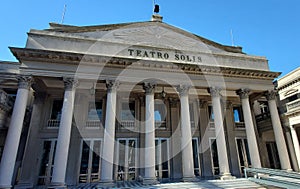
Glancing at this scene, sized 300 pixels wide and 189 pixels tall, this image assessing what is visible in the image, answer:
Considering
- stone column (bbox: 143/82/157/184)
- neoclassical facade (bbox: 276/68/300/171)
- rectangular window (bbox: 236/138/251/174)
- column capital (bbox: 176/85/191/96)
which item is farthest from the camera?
rectangular window (bbox: 236/138/251/174)

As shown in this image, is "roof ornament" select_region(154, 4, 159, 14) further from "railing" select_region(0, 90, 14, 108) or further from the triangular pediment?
"railing" select_region(0, 90, 14, 108)

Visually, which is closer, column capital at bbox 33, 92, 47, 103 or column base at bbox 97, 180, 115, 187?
column base at bbox 97, 180, 115, 187

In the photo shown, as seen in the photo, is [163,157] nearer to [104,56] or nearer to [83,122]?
[83,122]

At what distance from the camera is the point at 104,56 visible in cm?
1032

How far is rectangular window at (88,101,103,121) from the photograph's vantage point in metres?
12.9

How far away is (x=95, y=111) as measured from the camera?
13.1 meters

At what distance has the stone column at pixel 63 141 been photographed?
27.8 ft

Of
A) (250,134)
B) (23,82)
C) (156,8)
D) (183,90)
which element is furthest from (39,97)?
(250,134)

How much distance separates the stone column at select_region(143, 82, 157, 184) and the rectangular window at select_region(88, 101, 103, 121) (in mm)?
4241

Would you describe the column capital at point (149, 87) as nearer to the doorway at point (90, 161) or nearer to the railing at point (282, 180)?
the doorway at point (90, 161)

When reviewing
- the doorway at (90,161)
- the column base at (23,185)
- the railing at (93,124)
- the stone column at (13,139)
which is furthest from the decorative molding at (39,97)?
the column base at (23,185)

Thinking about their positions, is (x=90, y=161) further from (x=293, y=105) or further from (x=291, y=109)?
(x=293, y=105)

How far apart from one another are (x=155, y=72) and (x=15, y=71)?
391 inches

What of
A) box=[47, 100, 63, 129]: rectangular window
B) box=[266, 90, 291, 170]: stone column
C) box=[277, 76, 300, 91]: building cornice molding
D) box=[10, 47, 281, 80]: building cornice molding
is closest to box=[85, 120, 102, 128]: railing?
box=[47, 100, 63, 129]: rectangular window
